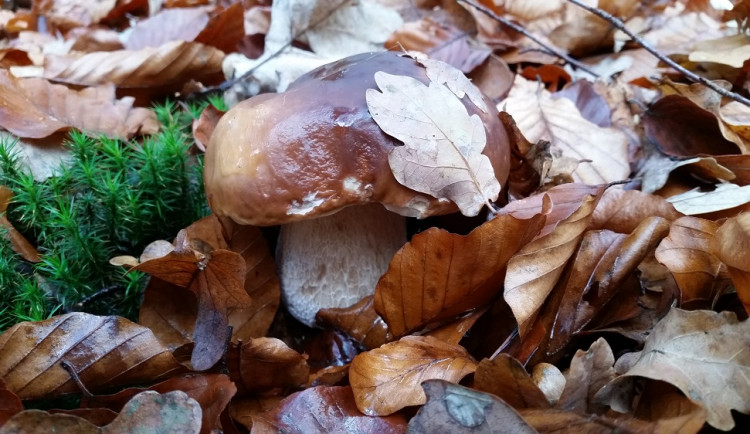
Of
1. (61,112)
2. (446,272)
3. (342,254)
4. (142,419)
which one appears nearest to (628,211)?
(446,272)

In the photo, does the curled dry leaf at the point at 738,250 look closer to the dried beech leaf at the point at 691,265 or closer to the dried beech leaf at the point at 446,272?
the dried beech leaf at the point at 691,265

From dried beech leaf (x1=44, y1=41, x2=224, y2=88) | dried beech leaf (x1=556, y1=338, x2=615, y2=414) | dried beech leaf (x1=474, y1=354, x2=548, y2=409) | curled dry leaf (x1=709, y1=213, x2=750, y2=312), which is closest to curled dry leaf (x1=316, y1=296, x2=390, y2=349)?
dried beech leaf (x1=474, y1=354, x2=548, y2=409)

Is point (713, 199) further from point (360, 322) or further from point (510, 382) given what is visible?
point (360, 322)

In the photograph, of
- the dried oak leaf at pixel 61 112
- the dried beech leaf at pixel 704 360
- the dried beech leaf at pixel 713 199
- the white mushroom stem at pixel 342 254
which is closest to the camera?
the dried beech leaf at pixel 704 360

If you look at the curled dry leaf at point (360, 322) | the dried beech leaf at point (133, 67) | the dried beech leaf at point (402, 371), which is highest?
the dried beech leaf at point (133, 67)

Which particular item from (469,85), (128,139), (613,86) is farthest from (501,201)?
(128,139)

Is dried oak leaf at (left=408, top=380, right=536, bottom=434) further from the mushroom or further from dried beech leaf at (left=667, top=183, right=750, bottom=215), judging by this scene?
dried beech leaf at (left=667, top=183, right=750, bottom=215)

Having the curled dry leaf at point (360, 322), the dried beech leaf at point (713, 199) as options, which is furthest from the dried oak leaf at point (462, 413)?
the dried beech leaf at point (713, 199)
